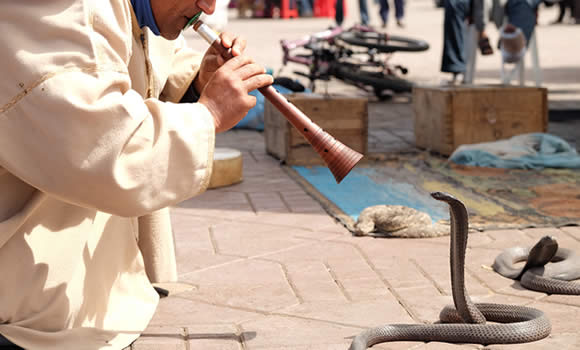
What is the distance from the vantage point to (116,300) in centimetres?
251

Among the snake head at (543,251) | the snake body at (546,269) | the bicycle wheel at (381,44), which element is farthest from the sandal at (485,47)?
the snake head at (543,251)

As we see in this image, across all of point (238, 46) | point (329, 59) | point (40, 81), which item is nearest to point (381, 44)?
point (329, 59)

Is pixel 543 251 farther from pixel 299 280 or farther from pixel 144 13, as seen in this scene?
pixel 144 13

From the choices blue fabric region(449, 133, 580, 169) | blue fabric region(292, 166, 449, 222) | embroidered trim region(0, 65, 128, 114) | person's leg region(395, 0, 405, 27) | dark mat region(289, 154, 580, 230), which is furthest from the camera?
person's leg region(395, 0, 405, 27)

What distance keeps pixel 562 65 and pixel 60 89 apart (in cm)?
1011

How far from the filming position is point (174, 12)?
2.22 metres

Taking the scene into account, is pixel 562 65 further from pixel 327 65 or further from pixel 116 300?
pixel 116 300

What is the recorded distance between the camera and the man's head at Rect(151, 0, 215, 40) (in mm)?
2158

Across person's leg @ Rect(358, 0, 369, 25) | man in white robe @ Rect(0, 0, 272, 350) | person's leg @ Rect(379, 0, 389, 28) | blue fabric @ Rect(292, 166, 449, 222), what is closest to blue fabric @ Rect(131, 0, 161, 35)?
man in white robe @ Rect(0, 0, 272, 350)

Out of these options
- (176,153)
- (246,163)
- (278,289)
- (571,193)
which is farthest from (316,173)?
(176,153)

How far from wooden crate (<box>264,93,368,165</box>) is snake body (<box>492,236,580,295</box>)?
7.65ft

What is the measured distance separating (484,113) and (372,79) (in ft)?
9.04

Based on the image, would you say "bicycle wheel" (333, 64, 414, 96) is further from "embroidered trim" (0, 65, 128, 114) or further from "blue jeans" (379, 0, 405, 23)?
"blue jeans" (379, 0, 405, 23)

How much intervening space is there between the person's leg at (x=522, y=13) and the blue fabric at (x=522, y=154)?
99.2 inches
